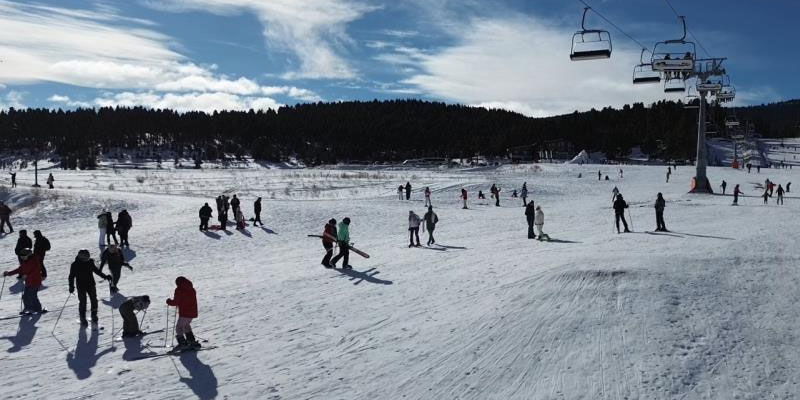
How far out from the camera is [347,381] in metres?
7.30

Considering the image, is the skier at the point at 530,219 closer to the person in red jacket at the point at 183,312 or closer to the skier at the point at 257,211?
the skier at the point at 257,211

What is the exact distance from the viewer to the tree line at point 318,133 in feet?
446

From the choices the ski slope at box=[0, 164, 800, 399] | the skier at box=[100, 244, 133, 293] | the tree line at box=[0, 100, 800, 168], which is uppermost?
the tree line at box=[0, 100, 800, 168]

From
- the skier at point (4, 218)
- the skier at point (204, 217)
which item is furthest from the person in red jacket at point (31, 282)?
the skier at point (4, 218)

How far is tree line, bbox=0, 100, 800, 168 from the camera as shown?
136000 millimetres

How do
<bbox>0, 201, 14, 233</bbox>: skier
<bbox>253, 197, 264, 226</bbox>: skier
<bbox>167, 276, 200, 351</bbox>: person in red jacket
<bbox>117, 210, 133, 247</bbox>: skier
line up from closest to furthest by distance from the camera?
<bbox>167, 276, 200, 351</bbox>: person in red jacket
<bbox>117, 210, 133, 247</bbox>: skier
<bbox>0, 201, 14, 233</bbox>: skier
<bbox>253, 197, 264, 226</bbox>: skier

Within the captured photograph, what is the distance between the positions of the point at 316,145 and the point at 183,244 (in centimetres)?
14035

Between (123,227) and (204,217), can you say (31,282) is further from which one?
(204,217)

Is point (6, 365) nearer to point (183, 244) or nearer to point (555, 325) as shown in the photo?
point (555, 325)

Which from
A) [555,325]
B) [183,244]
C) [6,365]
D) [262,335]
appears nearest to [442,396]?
[555,325]

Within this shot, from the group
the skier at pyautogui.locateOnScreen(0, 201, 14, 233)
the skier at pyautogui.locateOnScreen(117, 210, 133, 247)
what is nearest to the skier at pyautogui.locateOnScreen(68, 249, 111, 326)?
the skier at pyautogui.locateOnScreen(117, 210, 133, 247)

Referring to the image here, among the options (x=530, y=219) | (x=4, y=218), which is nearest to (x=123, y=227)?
(x=4, y=218)

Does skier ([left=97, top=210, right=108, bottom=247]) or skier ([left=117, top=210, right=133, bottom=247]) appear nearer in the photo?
skier ([left=97, top=210, right=108, bottom=247])

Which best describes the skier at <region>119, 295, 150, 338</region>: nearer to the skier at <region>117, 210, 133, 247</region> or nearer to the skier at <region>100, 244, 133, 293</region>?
the skier at <region>100, 244, 133, 293</region>
